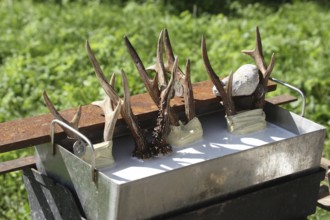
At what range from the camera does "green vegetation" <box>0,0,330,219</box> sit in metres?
5.41

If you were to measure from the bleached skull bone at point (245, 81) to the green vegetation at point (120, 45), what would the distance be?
170cm

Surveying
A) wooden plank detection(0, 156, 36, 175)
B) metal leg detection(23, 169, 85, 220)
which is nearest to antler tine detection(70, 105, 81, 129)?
metal leg detection(23, 169, 85, 220)

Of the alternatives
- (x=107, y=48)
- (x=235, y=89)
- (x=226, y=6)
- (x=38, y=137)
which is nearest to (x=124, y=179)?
(x=38, y=137)

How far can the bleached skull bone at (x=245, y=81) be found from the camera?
3092 millimetres

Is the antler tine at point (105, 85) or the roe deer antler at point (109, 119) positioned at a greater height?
the antler tine at point (105, 85)

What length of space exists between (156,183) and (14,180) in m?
2.10

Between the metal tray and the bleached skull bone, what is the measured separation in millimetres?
195

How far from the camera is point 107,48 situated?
249 inches

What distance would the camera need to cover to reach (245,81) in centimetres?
309

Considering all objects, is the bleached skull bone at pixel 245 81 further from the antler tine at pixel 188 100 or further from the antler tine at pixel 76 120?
the antler tine at pixel 76 120

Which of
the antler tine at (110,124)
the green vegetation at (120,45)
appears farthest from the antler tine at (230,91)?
the green vegetation at (120,45)

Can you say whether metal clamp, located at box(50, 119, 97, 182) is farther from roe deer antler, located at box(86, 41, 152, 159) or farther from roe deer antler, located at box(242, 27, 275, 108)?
roe deer antler, located at box(242, 27, 275, 108)

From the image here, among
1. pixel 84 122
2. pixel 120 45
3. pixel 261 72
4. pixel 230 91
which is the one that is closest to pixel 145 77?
pixel 84 122

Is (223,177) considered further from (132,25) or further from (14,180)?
(132,25)
